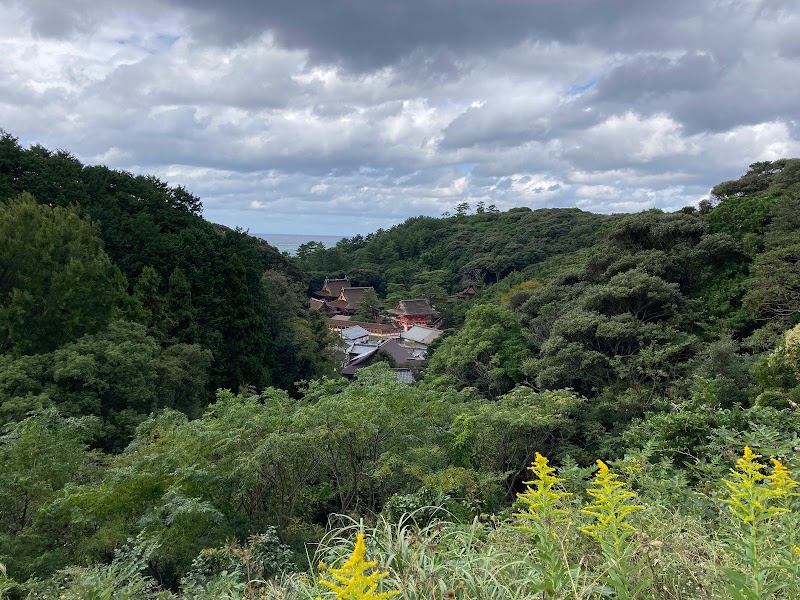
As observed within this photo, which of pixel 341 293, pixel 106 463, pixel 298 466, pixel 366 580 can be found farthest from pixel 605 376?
pixel 341 293

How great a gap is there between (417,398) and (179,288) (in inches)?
375

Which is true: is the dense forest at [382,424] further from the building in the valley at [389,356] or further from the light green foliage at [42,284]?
the building in the valley at [389,356]

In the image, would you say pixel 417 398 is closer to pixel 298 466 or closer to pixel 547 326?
pixel 298 466

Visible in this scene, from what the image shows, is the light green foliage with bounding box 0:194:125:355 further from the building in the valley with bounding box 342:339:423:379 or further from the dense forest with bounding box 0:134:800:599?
the building in the valley with bounding box 342:339:423:379

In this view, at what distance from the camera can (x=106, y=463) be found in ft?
21.8

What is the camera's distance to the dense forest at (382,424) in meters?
2.12

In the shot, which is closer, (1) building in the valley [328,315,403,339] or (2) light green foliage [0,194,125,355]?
(2) light green foliage [0,194,125,355]

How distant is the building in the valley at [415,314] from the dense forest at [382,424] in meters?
18.6

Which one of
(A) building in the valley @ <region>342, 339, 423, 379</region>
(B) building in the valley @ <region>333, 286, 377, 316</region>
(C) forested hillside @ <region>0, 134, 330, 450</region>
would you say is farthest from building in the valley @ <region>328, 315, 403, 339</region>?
(C) forested hillside @ <region>0, 134, 330, 450</region>

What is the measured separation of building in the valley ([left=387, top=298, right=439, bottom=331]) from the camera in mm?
38969

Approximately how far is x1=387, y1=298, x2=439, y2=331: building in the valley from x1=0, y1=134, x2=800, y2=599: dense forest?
18.6m

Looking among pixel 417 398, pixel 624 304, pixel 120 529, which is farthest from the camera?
pixel 624 304

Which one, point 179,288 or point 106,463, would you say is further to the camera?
point 179,288

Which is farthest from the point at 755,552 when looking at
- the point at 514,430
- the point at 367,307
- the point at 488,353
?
the point at 367,307
